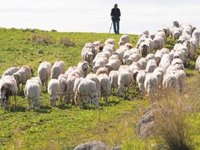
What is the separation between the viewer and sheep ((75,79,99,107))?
19.1m

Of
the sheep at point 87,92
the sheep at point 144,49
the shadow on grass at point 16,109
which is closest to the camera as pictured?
the shadow on grass at point 16,109

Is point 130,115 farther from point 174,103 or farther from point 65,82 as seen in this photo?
point 174,103

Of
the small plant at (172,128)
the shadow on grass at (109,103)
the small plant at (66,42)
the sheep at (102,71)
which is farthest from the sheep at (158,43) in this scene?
the small plant at (172,128)

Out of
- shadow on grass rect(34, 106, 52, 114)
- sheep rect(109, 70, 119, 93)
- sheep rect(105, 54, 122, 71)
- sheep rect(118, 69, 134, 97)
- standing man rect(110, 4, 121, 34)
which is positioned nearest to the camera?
shadow on grass rect(34, 106, 52, 114)

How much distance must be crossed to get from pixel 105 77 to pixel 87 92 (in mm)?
1675

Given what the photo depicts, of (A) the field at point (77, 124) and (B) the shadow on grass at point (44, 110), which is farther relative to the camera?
(B) the shadow on grass at point (44, 110)

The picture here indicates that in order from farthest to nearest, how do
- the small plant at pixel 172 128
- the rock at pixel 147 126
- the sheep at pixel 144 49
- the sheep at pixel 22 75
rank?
the sheep at pixel 144 49 → the sheep at pixel 22 75 → the rock at pixel 147 126 → the small plant at pixel 172 128

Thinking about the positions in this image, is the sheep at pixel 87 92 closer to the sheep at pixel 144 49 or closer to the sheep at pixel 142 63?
the sheep at pixel 142 63

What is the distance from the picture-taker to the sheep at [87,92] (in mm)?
19141

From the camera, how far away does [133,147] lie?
38.1ft

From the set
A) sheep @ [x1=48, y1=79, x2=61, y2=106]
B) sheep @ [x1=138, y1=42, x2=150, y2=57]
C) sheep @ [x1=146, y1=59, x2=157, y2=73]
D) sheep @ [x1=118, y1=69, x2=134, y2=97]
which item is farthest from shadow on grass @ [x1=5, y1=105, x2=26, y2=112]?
sheep @ [x1=138, y1=42, x2=150, y2=57]

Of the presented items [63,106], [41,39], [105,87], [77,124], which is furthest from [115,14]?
[77,124]

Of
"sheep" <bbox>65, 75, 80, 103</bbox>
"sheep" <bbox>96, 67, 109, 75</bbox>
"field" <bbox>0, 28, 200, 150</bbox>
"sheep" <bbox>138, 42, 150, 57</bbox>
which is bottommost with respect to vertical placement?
"field" <bbox>0, 28, 200, 150</bbox>

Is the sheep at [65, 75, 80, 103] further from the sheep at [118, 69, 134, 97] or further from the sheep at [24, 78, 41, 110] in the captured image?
the sheep at [118, 69, 134, 97]
